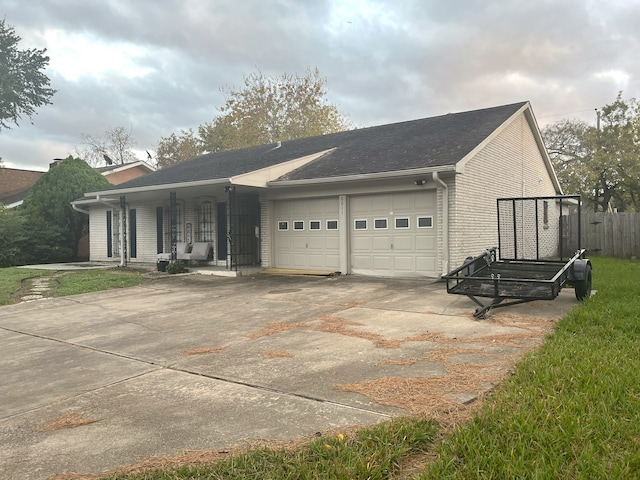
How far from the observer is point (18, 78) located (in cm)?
3391

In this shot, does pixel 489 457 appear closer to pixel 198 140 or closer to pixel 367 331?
pixel 367 331

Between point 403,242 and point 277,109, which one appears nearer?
point 403,242

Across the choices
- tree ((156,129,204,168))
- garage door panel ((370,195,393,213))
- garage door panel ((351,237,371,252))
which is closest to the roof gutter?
garage door panel ((370,195,393,213))

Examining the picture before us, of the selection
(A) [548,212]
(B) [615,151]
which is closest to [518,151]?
(A) [548,212]

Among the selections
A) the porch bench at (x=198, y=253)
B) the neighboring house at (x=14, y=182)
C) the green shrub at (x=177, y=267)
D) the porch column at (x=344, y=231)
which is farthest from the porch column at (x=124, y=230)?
the neighboring house at (x=14, y=182)

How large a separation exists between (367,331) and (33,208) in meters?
20.6

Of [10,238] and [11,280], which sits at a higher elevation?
[10,238]

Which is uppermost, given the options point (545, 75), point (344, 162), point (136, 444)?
point (545, 75)

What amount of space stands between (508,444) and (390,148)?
36.5 feet

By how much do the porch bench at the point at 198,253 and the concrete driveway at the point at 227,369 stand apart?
615 centimetres

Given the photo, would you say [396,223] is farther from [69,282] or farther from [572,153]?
[572,153]

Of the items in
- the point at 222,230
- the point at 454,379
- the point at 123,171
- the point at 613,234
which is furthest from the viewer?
the point at 123,171

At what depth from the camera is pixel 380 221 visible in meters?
12.0

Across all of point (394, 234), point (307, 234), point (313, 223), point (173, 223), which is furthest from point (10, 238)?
point (394, 234)
